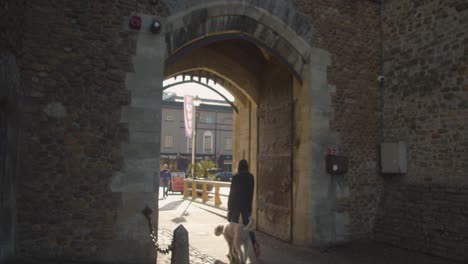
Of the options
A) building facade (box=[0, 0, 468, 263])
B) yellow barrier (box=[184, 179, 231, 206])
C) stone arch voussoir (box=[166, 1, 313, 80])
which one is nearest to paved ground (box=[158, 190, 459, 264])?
building facade (box=[0, 0, 468, 263])

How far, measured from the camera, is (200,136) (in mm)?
43594

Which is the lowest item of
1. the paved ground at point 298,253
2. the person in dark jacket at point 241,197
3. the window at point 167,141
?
the paved ground at point 298,253

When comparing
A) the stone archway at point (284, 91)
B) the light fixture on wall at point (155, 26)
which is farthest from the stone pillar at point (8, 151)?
the light fixture on wall at point (155, 26)

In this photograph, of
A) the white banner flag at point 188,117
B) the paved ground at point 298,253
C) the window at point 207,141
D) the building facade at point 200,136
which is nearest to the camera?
the paved ground at point 298,253

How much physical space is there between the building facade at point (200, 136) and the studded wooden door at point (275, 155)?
102ft

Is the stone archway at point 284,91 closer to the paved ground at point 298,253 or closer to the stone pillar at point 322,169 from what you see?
the stone pillar at point 322,169

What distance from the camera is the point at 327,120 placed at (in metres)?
7.48

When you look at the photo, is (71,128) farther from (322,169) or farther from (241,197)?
(322,169)

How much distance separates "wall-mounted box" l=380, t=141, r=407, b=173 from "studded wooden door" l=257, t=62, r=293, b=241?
1907mm

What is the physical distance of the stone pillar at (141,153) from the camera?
5.61m

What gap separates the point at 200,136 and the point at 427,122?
37.2 metres

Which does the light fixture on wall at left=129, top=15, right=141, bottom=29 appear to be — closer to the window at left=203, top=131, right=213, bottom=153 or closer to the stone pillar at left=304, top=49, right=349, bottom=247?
the stone pillar at left=304, top=49, right=349, bottom=247

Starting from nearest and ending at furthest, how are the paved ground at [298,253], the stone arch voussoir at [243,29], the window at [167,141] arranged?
the paved ground at [298,253], the stone arch voussoir at [243,29], the window at [167,141]

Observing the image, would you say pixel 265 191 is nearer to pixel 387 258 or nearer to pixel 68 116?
pixel 387 258
